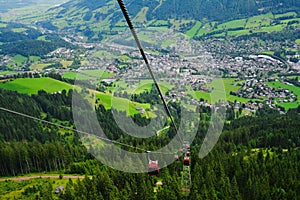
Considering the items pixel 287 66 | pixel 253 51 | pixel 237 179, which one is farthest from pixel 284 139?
pixel 253 51

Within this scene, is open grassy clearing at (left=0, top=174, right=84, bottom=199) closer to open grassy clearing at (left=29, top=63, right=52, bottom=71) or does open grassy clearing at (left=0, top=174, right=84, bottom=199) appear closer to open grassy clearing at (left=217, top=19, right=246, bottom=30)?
open grassy clearing at (left=29, top=63, right=52, bottom=71)

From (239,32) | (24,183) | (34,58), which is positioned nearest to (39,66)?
(34,58)

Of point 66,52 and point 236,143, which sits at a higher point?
point 66,52

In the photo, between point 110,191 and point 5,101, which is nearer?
point 110,191

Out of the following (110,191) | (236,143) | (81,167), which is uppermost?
(110,191)

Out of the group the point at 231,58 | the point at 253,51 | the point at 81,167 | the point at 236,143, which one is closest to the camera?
the point at 81,167

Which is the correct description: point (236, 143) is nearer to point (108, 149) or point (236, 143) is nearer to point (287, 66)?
point (108, 149)

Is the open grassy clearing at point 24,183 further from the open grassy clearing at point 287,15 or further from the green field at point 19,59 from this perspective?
the open grassy clearing at point 287,15

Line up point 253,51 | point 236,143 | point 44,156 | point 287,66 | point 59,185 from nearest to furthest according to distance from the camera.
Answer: point 59,185 < point 44,156 < point 236,143 < point 287,66 < point 253,51

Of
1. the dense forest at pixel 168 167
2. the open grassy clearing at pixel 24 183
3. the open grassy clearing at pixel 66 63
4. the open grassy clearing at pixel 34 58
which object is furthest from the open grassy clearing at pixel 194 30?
the open grassy clearing at pixel 24 183
